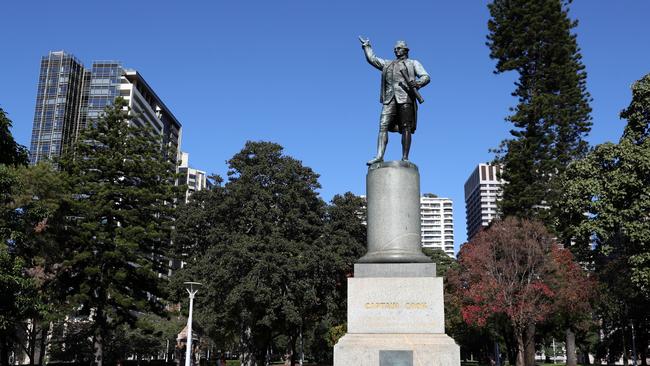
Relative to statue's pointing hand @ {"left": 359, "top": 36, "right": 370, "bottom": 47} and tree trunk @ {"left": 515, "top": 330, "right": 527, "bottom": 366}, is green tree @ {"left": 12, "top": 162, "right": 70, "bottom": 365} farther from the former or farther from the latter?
tree trunk @ {"left": 515, "top": 330, "right": 527, "bottom": 366}

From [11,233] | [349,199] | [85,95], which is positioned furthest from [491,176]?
[11,233]

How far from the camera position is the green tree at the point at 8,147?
60.8ft

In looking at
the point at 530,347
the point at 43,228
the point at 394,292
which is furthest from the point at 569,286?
the point at 43,228

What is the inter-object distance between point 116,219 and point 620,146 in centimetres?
2343

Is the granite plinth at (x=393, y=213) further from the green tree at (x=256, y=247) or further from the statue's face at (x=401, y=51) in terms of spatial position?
the green tree at (x=256, y=247)

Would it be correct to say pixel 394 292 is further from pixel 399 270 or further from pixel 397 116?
pixel 397 116

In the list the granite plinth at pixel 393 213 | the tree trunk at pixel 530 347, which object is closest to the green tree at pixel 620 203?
the tree trunk at pixel 530 347

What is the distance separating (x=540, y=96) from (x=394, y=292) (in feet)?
96.7

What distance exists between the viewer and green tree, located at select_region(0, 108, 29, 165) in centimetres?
1855

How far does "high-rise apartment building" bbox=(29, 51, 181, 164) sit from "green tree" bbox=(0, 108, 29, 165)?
83838mm

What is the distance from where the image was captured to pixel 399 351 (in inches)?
369

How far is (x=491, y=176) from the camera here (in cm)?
15500

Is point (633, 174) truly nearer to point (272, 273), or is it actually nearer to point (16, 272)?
point (272, 273)

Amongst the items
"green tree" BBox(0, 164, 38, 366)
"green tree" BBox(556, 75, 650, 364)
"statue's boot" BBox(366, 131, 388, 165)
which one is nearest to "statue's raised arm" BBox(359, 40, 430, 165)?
"statue's boot" BBox(366, 131, 388, 165)
